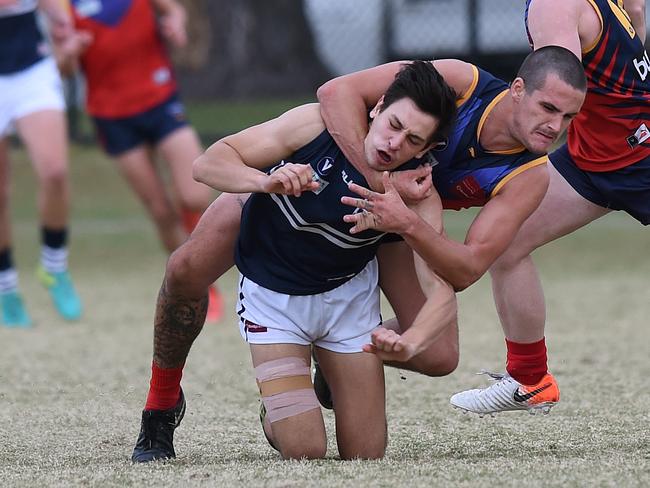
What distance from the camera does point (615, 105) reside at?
15.4ft

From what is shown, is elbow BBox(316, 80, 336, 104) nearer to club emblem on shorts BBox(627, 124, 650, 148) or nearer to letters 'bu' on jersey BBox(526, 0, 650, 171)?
letters 'bu' on jersey BBox(526, 0, 650, 171)

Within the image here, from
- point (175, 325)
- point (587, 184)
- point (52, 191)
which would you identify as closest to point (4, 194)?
point (52, 191)

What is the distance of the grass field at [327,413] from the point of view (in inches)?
148

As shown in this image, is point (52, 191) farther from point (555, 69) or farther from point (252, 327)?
point (555, 69)

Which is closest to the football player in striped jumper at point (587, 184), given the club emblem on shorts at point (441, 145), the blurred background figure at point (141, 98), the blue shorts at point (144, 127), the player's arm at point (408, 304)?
the player's arm at point (408, 304)

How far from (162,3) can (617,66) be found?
413 centimetres

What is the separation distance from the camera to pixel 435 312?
149 inches

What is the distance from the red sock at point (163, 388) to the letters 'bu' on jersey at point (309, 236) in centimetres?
42

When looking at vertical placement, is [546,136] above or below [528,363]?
above

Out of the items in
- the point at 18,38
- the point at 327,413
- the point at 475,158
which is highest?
the point at 475,158

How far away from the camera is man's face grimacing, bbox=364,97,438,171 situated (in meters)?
3.80

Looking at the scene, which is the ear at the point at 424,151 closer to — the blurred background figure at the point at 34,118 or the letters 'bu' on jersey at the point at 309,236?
the letters 'bu' on jersey at the point at 309,236

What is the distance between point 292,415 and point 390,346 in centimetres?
68

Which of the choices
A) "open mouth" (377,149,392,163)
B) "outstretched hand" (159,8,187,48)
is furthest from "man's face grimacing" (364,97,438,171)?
"outstretched hand" (159,8,187,48)
